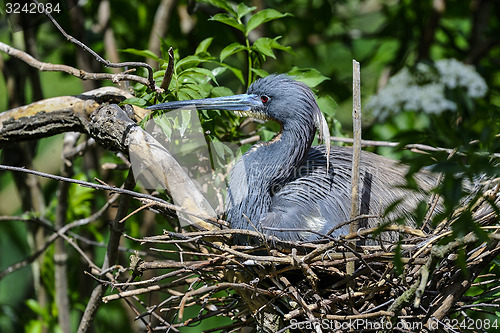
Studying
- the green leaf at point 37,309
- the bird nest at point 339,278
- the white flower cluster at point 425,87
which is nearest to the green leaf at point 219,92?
the bird nest at point 339,278

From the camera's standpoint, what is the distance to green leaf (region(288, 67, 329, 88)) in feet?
7.39

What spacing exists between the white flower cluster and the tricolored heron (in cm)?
92

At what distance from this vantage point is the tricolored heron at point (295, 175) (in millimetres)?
2029

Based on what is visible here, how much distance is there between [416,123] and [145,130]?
6.35 ft

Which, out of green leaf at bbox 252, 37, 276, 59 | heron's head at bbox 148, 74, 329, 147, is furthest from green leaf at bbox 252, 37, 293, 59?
heron's head at bbox 148, 74, 329, 147

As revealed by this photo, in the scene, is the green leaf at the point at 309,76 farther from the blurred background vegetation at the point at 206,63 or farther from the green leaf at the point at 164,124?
the green leaf at the point at 164,124

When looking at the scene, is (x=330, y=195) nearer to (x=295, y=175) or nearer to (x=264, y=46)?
(x=295, y=175)

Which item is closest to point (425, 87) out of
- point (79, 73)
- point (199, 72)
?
point (199, 72)

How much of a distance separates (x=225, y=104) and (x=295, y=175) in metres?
0.38

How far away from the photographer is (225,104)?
2.15 metres

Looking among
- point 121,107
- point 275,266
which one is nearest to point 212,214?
point 275,266

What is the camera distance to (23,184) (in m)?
3.01

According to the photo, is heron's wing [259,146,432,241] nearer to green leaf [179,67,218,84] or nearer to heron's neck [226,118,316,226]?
heron's neck [226,118,316,226]

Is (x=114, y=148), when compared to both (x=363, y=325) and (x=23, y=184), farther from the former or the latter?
(x=23, y=184)
